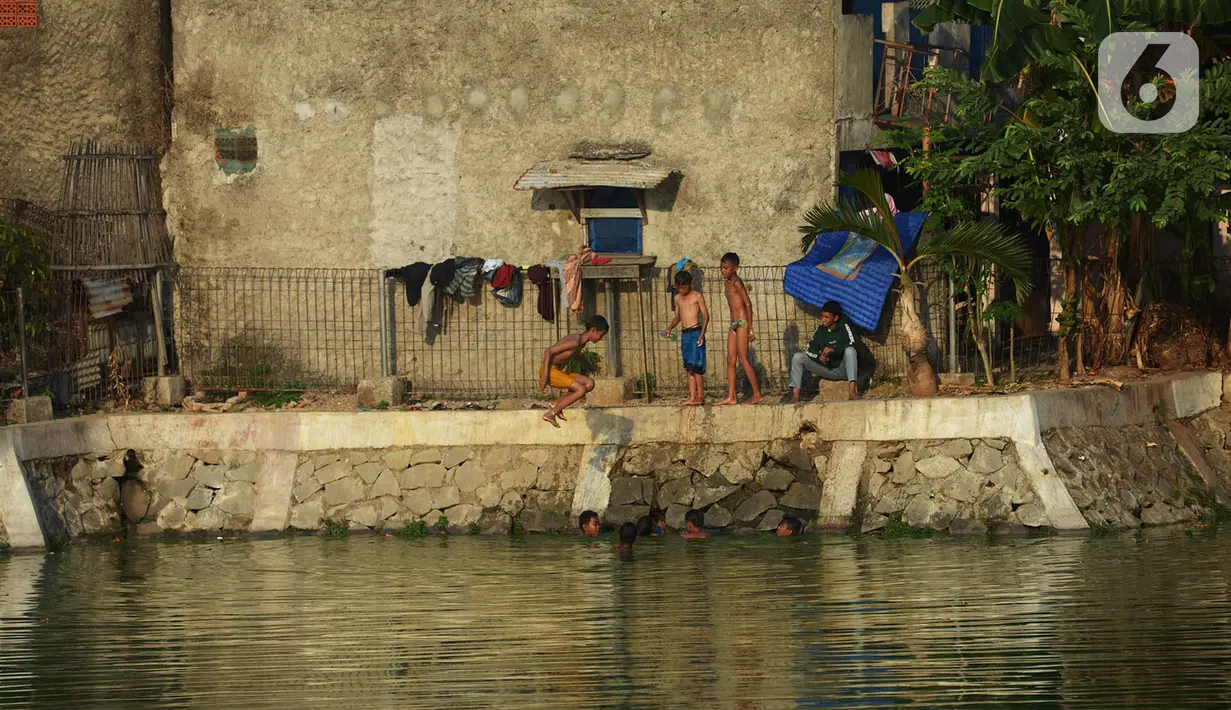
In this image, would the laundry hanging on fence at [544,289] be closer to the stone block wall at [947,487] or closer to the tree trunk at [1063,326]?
the stone block wall at [947,487]

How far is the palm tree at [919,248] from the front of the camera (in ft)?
59.6

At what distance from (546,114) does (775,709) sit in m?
11.1

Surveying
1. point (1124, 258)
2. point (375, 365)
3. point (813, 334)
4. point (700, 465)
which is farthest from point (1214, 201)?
point (375, 365)

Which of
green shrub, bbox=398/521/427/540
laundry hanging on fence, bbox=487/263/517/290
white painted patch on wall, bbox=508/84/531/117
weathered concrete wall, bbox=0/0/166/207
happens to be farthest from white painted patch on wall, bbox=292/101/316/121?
green shrub, bbox=398/521/427/540

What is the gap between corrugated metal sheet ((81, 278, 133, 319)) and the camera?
65.2 ft

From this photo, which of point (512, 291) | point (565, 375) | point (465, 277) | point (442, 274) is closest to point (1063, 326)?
point (565, 375)

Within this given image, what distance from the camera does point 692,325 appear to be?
18.6 metres

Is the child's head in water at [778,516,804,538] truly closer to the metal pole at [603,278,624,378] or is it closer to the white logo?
the metal pole at [603,278,624,378]

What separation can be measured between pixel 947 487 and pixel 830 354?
2351 mm

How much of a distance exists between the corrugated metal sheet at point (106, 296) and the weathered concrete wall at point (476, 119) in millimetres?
943

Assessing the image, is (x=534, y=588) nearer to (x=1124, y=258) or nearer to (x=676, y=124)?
(x=676, y=124)

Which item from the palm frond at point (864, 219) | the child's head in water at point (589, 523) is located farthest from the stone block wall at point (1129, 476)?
the child's head in water at point (589, 523)

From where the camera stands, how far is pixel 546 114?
66.5 feet

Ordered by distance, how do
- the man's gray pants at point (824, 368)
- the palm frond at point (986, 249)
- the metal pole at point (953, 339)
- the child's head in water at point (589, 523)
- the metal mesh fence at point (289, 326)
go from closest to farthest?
1. the child's head in water at point (589, 523)
2. the palm frond at point (986, 249)
3. the man's gray pants at point (824, 368)
4. the metal pole at point (953, 339)
5. the metal mesh fence at point (289, 326)
